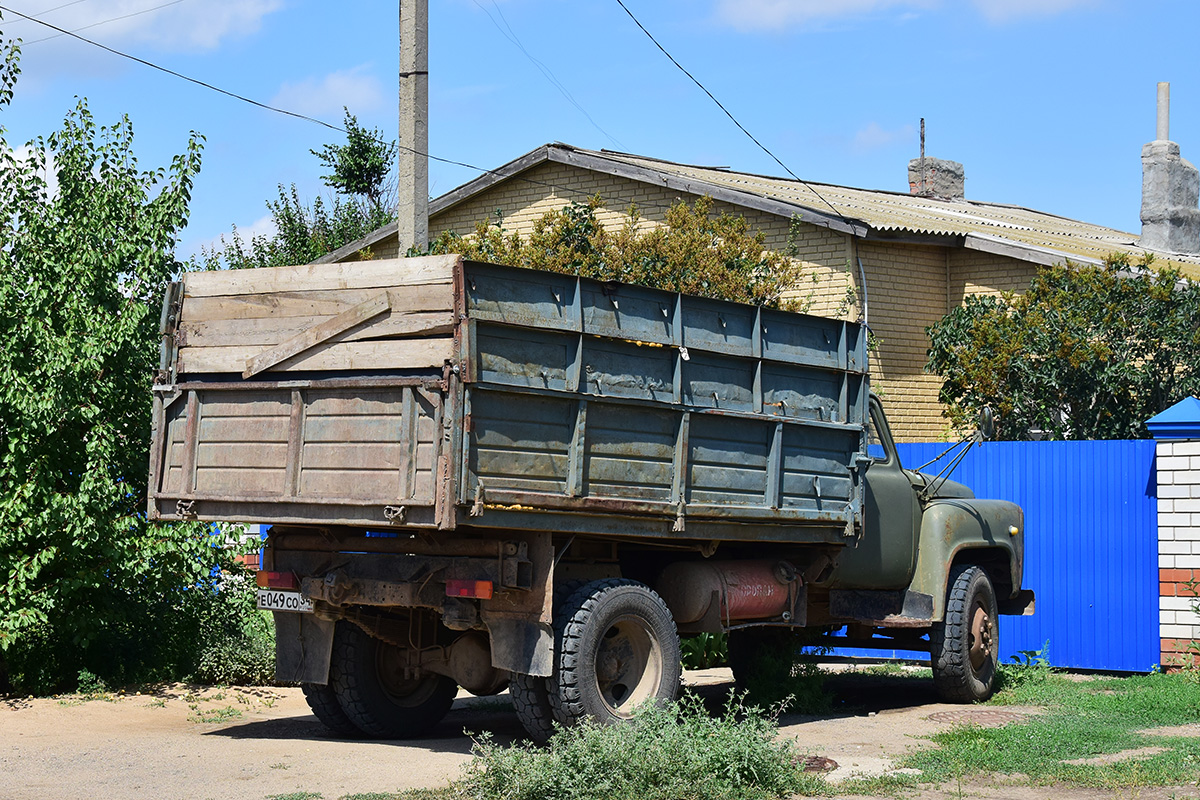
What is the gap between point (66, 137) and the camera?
36.4 ft

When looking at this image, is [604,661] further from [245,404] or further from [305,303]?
[305,303]

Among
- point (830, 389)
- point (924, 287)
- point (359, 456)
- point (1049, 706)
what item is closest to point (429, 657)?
point (359, 456)

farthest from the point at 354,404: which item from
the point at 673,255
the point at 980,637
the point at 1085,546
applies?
the point at 673,255

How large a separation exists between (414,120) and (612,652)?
22.1 ft

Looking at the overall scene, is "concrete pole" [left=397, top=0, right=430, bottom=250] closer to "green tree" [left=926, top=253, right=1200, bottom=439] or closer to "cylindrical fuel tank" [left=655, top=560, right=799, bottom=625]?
"cylindrical fuel tank" [left=655, top=560, right=799, bottom=625]

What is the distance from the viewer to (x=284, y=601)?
8.73m

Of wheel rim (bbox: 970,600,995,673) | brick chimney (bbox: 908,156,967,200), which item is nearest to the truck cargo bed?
wheel rim (bbox: 970,600,995,673)

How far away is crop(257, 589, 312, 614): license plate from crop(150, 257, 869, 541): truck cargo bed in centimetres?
79

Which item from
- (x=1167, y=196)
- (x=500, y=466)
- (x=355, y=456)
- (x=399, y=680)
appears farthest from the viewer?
(x=1167, y=196)

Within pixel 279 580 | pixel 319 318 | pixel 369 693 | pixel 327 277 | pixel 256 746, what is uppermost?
pixel 327 277

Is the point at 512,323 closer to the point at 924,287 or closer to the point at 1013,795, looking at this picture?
the point at 1013,795

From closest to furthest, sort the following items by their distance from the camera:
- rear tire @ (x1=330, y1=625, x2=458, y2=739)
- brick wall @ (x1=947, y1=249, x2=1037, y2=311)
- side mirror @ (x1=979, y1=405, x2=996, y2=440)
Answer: rear tire @ (x1=330, y1=625, x2=458, y2=739)
side mirror @ (x1=979, y1=405, x2=996, y2=440)
brick wall @ (x1=947, y1=249, x2=1037, y2=311)

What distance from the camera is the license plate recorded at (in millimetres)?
8648

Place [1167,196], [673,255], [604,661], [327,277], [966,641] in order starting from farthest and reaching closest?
[1167,196] < [673,255] < [966,641] < [604,661] < [327,277]
